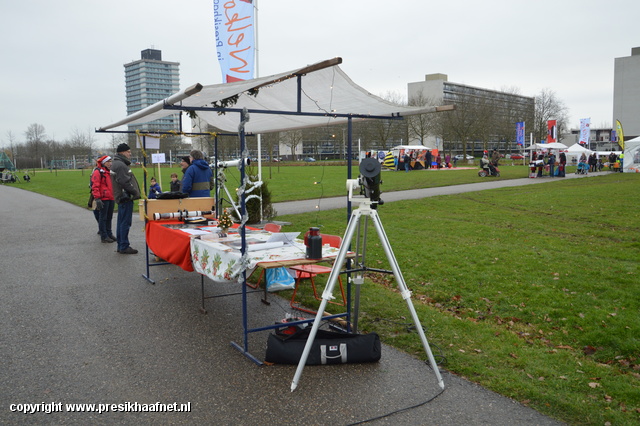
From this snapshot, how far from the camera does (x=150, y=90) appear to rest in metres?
38.8

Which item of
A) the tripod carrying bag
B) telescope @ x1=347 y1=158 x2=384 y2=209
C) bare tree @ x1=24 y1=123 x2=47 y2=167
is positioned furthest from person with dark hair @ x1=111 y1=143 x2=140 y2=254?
bare tree @ x1=24 y1=123 x2=47 y2=167

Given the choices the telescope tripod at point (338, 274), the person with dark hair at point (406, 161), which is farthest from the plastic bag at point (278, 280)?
the person with dark hair at point (406, 161)

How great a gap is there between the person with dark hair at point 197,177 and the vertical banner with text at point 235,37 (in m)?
3.88

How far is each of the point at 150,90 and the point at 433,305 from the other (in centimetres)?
3795

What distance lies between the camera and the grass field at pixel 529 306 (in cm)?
368

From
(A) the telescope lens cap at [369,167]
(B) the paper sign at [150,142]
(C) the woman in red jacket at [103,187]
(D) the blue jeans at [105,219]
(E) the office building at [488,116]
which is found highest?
(E) the office building at [488,116]

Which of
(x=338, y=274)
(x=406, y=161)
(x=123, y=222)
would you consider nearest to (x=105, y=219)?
(x=123, y=222)

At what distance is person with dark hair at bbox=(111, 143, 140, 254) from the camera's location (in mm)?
8898

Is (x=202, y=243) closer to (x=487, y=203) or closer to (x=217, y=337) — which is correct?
(x=217, y=337)

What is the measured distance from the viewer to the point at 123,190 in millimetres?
8984

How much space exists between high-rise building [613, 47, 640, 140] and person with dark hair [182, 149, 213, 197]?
10030 centimetres

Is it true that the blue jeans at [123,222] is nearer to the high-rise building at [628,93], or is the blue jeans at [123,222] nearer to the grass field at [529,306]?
the grass field at [529,306]

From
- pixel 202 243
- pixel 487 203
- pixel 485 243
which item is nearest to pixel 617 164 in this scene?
pixel 487 203

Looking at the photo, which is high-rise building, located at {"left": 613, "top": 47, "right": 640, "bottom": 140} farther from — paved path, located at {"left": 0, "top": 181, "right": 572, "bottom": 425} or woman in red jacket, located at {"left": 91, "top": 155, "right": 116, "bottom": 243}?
paved path, located at {"left": 0, "top": 181, "right": 572, "bottom": 425}
